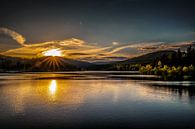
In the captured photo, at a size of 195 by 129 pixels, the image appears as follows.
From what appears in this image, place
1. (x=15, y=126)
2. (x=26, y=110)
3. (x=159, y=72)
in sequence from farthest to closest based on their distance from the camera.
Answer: (x=159, y=72) → (x=26, y=110) → (x=15, y=126)

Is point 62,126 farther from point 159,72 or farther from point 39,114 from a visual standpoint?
point 159,72

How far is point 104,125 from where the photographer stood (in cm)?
2708

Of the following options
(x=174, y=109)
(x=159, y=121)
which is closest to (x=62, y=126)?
(x=159, y=121)

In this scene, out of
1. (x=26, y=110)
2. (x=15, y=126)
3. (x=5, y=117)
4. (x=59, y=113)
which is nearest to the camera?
(x=15, y=126)

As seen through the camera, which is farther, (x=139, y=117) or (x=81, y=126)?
(x=139, y=117)

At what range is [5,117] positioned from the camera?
31469 mm

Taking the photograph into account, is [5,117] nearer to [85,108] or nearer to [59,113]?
[59,113]

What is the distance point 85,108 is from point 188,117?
56.4ft

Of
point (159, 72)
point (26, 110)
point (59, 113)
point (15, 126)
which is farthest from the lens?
point (159, 72)

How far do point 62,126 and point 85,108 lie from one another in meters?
12.1

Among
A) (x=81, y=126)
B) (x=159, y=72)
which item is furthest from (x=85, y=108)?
(x=159, y=72)

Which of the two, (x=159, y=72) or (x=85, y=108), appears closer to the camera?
(x=85, y=108)

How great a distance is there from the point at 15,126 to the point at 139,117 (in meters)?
17.3

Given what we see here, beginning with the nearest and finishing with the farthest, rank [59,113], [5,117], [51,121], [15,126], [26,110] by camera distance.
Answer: [15,126] < [51,121] < [5,117] < [59,113] < [26,110]
